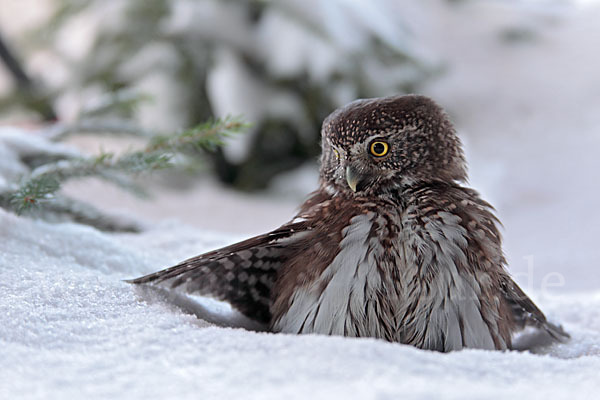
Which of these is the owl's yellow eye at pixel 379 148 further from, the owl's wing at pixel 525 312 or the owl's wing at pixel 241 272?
the owl's wing at pixel 525 312

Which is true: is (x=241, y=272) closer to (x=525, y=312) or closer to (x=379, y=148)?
(x=379, y=148)

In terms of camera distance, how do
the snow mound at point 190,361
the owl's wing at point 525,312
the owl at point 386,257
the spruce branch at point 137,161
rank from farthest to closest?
the spruce branch at point 137,161, the owl's wing at point 525,312, the owl at point 386,257, the snow mound at point 190,361

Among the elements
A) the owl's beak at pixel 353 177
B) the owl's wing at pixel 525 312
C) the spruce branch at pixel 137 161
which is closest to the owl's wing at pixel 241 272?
the owl's beak at pixel 353 177

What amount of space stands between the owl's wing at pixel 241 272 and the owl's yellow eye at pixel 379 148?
0.74 ft

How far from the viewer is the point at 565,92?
→ 388cm

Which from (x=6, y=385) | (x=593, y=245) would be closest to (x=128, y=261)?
(x=6, y=385)

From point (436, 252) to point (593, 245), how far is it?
163 centimetres

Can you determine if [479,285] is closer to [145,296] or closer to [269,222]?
[145,296]

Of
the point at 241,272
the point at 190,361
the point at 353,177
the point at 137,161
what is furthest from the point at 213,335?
the point at 137,161

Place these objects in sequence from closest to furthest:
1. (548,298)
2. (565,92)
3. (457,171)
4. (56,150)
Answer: (457,171)
(548,298)
(56,150)
(565,92)

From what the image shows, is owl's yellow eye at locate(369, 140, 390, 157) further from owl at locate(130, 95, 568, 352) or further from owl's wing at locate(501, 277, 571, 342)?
owl's wing at locate(501, 277, 571, 342)

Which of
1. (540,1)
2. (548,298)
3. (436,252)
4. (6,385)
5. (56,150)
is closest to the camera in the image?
(6,385)

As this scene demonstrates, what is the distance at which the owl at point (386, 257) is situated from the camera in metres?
1.03

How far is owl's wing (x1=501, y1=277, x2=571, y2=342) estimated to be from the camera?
3.82 feet
